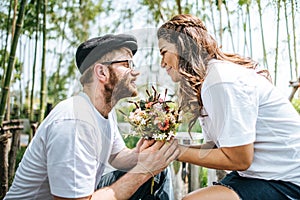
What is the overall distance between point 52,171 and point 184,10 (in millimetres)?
Result: 2715

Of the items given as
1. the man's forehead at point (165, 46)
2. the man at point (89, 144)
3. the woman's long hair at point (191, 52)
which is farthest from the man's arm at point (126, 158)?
the man's forehead at point (165, 46)

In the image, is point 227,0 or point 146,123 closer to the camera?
point 146,123

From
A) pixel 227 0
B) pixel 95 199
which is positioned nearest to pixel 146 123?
pixel 95 199

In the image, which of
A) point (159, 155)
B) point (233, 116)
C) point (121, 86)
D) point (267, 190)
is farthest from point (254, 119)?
point (121, 86)

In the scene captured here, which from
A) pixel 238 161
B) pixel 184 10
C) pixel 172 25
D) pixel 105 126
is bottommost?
pixel 238 161

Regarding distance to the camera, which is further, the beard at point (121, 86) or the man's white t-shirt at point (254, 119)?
the beard at point (121, 86)

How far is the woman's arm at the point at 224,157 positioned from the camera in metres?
1.46

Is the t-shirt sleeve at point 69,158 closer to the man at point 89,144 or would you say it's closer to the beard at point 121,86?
the man at point 89,144

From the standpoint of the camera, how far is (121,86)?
5.30ft

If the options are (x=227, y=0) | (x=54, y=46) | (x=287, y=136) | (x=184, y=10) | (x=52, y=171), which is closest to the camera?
(x=52, y=171)

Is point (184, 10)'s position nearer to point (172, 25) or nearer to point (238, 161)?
point (172, 25)

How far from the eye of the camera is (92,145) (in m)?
1.48

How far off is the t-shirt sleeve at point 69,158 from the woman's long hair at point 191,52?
407 mm

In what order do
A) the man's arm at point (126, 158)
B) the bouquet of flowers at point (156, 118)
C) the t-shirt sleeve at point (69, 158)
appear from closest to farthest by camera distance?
the t-shirt sleeve at point (69, 158)
the bouquet of flowers at point (156, 118)
the man's arm at point (126, 158)
